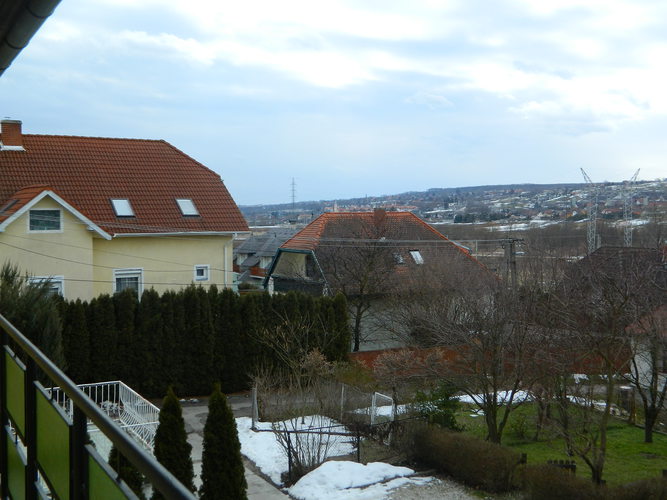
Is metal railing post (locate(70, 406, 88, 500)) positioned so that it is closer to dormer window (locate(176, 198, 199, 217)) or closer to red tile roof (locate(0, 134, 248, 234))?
red tile roof (locate(0, 134, 248, 234))

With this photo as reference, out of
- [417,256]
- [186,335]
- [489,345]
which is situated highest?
[417,256]

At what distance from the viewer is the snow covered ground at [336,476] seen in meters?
12.1

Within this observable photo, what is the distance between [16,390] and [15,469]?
0.55 m

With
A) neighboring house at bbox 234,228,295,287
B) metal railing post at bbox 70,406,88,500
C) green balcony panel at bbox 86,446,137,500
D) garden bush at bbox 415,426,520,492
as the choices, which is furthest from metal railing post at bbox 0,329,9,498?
neighboring house at bbox 234,228,295,287

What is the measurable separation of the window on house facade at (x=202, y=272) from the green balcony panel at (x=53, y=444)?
20.0 meters

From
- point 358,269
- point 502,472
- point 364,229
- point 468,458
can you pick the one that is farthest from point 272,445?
point 364,229

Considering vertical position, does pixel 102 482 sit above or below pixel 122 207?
below

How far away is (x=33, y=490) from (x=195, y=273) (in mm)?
19899

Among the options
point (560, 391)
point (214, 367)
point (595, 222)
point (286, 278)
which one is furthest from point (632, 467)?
point (595, 222)

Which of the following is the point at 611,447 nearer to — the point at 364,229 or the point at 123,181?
the point at 364,229

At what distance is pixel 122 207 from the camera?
21594mm

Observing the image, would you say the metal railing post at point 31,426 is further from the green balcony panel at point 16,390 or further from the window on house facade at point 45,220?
the window on house facade at point 45,220

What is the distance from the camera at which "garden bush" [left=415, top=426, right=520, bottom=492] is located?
12734 millimetres

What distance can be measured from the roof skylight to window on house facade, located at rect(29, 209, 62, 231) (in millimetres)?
4291
